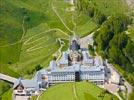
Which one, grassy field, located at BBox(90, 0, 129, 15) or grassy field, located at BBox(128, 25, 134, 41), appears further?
grassy field, located at BBox(90, 0, 129, 15)

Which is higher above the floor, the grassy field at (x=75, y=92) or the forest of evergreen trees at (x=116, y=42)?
the forest of evergreen trees at (x=116, y=42)

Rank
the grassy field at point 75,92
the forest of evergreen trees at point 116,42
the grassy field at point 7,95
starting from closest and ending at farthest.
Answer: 1. the grassy field at point 75,92
2. the grassy field at point 7,95
3. the forest of evergreen trees at point 116,42

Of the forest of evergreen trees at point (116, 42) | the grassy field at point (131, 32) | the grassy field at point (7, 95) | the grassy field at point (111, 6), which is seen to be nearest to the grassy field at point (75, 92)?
the grassy field at point (7, 95)

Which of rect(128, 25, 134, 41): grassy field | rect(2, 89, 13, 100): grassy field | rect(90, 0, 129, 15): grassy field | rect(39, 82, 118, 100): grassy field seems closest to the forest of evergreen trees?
rect(128, 25, 134, 41): grassy field

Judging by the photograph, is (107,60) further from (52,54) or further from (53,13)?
(53,13)

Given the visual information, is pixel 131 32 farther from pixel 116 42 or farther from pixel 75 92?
pixel 75 92

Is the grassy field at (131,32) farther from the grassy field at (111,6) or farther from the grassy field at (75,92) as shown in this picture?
the grassy field at (75,92)

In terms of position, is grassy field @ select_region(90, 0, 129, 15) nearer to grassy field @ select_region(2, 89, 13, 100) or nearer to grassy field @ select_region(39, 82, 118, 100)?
grassy field @ select_region(39, 82, 118, 100)

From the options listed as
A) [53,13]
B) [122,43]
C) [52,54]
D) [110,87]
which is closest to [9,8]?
[53,13]
